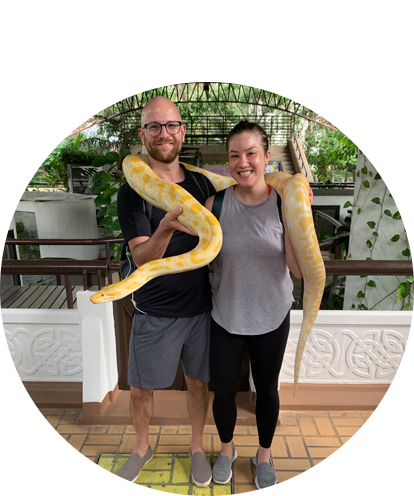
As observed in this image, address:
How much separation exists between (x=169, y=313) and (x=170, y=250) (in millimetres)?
341

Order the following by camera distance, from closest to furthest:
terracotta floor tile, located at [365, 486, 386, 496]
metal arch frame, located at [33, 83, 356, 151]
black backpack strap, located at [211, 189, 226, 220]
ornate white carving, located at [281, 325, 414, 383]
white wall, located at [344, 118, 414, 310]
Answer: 1. black backpack strap, located at [211, 189, 226, 220]
2. terracotta floor tile, located at [365, 486, 386, 496]
3. ornate white carving, located at [281, 325, 414, 383]
4. white wall, located at [344, 118, 414, 310]
5. metal arch frame, located at [33, 83, 356, 151]

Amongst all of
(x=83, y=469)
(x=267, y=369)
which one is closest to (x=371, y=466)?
(x=267, y=369)

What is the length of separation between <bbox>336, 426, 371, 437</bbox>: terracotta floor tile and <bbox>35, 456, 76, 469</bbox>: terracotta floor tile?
5.80ft

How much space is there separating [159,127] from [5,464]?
2.22 metres

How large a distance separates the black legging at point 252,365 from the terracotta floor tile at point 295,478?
389mm

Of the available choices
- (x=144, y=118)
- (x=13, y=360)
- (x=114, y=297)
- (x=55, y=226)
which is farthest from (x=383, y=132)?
(x=55, y=226)

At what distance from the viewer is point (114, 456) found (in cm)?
221

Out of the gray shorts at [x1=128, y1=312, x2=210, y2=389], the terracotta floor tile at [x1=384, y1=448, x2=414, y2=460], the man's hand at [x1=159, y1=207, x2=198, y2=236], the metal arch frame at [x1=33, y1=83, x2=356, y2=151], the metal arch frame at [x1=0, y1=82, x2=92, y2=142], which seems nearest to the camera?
the man's hand at [x1=159, y1=207, x2=198, y2=236]

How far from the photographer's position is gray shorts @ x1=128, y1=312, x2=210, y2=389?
1848mm

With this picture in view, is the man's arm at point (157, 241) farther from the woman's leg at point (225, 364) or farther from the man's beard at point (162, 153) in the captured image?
the woman's leg at point (225, 364)

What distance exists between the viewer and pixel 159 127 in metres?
1.68

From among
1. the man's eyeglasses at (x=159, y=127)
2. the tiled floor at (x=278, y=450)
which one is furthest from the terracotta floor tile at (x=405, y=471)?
the man's eyeglasses at (x=159, y=127)

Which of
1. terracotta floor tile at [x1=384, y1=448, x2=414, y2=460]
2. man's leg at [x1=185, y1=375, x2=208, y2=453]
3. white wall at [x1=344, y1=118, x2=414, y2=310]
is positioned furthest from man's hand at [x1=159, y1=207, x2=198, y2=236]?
white wall at [x1=344, y1=118, x2=414, y2=310]

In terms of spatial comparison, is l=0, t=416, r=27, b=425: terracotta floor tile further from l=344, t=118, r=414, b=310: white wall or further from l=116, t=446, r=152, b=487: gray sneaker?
l=344, t=118, r=414, b=310: white wall
